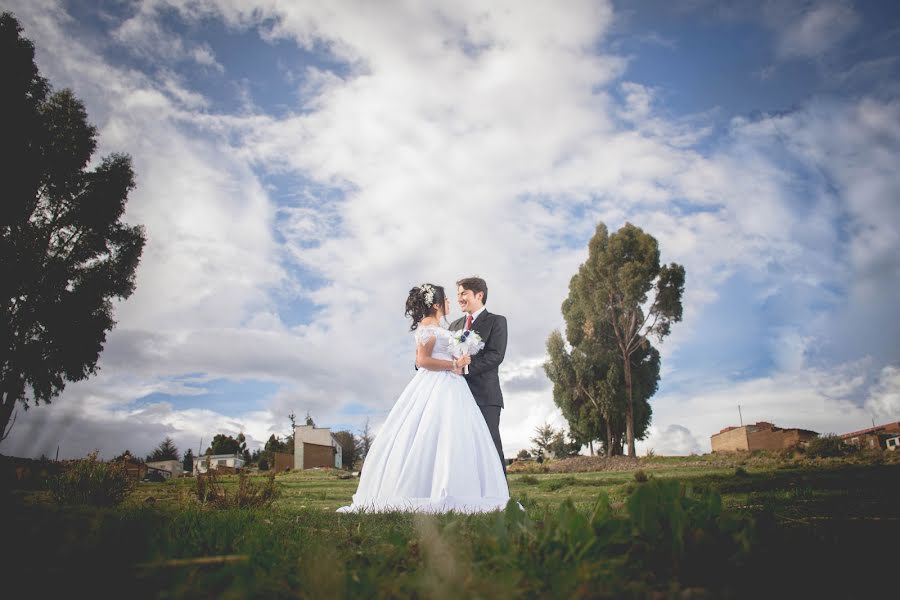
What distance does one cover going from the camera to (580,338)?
38031mm

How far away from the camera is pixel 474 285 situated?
7551mm

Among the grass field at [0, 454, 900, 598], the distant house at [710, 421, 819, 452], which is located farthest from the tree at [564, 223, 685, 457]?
the grass field at [0, 454, 900, 598]

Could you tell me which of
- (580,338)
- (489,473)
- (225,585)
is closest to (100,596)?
(225,585)

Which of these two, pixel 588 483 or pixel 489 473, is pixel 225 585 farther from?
pixel 588 483

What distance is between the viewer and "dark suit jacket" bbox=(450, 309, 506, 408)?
723cm

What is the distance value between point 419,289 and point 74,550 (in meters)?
6.17

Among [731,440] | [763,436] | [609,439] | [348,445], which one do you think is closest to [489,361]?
[609,439]

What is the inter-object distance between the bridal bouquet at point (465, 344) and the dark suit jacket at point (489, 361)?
10.9 inches

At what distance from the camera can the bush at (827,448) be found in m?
17.6

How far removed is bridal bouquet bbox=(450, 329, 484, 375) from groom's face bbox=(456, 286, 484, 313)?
0.60 m

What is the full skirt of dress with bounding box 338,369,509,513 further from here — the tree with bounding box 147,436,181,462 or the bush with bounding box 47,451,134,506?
the tree with bounding box 147,436,181,462

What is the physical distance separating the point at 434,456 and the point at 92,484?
14.1 ft

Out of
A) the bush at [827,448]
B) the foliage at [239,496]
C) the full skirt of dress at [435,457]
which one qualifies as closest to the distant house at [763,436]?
the bush at [827,448]

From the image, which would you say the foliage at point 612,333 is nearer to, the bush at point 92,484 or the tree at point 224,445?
the bush at point 92,484
